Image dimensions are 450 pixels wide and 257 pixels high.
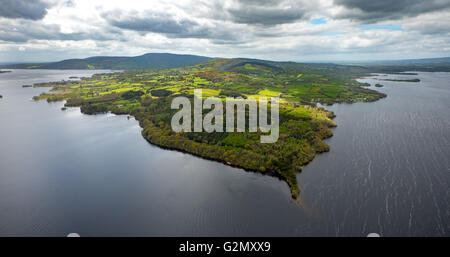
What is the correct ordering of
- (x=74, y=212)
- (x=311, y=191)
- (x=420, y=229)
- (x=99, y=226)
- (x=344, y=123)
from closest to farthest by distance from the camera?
(x=420, y=229), (x=99, y=226), (x=74, y=212), (x=311, y=191), (x=344, y=123)

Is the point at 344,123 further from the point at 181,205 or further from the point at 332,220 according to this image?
the point at 181,205

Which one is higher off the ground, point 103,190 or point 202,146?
point 202,146

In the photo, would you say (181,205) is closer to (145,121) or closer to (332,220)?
(332,220)

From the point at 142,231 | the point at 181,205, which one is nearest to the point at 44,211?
the point at 142,231

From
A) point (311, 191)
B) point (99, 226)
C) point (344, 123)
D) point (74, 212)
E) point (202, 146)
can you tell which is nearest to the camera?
point (99, 226)

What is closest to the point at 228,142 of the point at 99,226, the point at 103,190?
the point at 103,190

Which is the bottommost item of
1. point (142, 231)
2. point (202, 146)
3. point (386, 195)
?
→ point (142, 231)

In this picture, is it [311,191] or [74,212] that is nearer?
[74,212]
